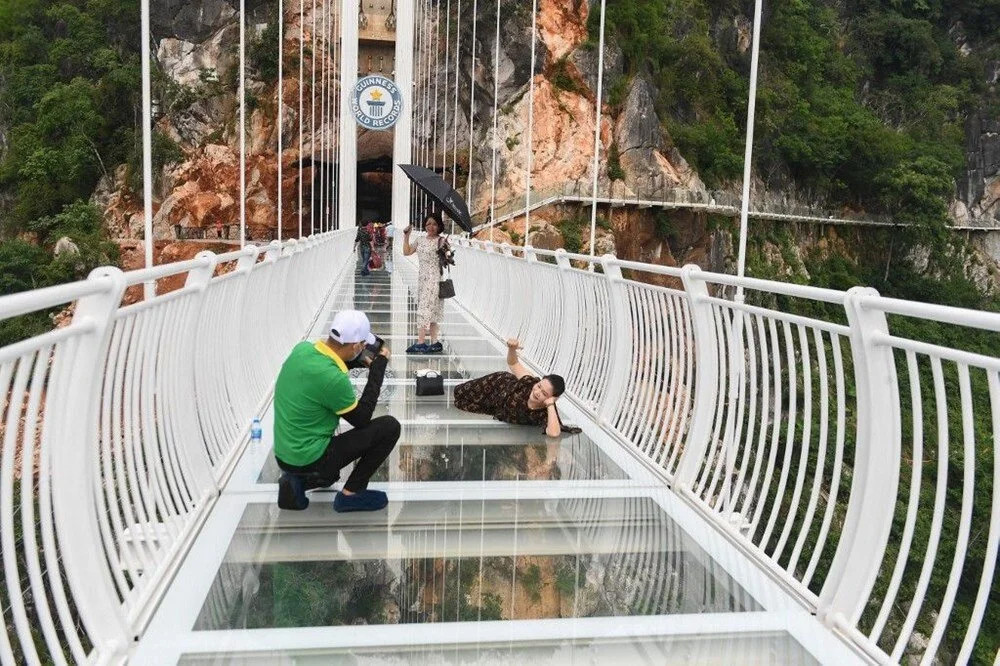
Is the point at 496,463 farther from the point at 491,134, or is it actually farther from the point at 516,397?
the point at 491,134

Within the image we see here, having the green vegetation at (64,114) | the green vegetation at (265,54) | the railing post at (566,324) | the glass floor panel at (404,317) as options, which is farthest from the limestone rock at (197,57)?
the railing post at (566,324)

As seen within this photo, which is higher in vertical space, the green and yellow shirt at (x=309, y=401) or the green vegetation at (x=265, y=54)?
the green vegetation at (x=265, y=54)

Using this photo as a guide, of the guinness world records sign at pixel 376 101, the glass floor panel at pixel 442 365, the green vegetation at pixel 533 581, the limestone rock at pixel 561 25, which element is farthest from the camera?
the limestone rock at pixel 561 25

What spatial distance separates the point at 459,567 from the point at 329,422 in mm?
806

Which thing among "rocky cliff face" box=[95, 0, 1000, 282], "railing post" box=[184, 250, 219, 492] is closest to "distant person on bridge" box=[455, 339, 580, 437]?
"railing post" box=[184, 250, 219, 492]

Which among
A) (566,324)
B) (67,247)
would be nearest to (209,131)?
(67,247)

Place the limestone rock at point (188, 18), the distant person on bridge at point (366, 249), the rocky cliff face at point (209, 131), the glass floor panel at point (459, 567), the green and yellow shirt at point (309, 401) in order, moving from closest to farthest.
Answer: the glass floor panel at point (459, 567), the green and yellow shirt at point (309, 401), the distant person on bridge at point (366, 249), the rocky cliff face at point (209, 131), the limestone rock at point (188, 18)

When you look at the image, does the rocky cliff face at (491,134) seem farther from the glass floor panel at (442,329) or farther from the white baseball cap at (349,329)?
the white baseball cap at (349,329)

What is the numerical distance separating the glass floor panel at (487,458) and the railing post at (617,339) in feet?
0.88

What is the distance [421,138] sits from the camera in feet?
134

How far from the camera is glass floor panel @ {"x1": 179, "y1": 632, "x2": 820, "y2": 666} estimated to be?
229cm

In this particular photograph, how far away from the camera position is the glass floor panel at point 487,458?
157 inches

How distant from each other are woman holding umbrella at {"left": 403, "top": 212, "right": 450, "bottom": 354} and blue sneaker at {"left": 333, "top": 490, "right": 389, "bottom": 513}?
4056 mm

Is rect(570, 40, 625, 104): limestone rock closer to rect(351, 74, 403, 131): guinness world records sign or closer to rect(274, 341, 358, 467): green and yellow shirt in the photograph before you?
rect(351, 74, 403, 131): guinness world records sign
